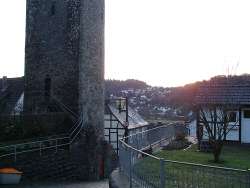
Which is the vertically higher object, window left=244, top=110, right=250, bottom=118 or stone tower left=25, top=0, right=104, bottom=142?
stone tower left=25, top=0, right=104, bottom=142

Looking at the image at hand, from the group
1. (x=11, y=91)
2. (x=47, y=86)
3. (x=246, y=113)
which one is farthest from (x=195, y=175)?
(x=11, y=91)

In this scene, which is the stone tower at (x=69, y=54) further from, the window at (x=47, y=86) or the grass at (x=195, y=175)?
the grass at (x=195, y=175)

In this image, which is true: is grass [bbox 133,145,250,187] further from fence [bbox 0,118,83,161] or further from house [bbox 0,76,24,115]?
house [bbox 0,76,24,115]

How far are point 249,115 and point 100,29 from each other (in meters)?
10.1

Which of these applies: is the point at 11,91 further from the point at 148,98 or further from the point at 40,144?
the point at 148,98

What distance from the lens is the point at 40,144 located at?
10.3m

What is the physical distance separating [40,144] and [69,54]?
6.49 m

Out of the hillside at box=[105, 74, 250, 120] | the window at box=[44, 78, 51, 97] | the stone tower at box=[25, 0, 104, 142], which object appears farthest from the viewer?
the hillside at box=[105, 74, 250, 120]

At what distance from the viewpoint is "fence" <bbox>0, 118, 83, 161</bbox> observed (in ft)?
31.5

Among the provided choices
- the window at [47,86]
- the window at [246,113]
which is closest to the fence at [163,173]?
the window at [246,113]

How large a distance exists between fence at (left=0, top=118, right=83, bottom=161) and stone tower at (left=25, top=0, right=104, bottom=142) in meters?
1.18

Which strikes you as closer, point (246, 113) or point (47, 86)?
point (246, 113)

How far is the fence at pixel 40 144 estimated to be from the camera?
31.5 feet

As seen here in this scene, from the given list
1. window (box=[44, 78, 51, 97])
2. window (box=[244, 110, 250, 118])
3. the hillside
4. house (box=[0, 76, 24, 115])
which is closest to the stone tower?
window (box=[44, 78, 51, 97])
